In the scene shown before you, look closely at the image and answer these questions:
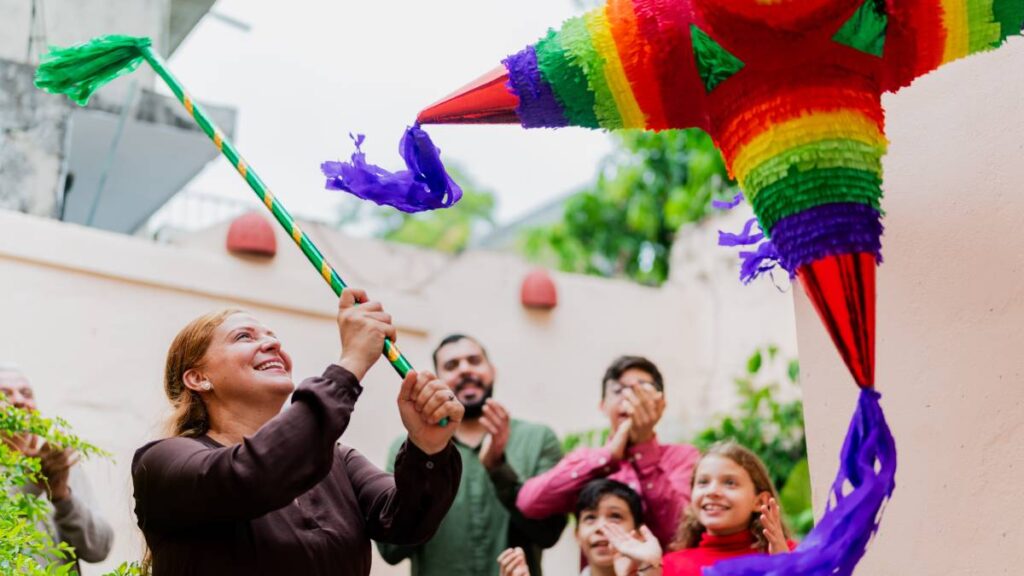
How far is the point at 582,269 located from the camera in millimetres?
10477

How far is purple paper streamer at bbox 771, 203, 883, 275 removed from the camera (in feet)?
5.83

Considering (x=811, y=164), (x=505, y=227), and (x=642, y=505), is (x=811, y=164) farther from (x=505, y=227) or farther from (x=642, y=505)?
(x=505, y=227)

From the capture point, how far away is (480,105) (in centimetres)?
208

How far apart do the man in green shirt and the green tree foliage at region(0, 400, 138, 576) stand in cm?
109

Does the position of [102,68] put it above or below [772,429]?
above

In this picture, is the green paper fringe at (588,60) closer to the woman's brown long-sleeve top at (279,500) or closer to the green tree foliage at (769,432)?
the woman's brown long-sleeve top at (279,500)

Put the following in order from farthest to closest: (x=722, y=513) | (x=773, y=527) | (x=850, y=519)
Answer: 1. (x=722, y=513)
2. (x=773, y=527)
3. (x=850, y=519)

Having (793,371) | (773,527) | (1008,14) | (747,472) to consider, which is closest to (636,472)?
(747,472)

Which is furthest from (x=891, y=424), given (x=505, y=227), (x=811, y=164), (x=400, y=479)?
(x=505, y=227)

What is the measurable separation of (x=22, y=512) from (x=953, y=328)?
6.22ft


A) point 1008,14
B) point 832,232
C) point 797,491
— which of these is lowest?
point 797,491

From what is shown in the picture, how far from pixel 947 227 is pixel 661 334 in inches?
182

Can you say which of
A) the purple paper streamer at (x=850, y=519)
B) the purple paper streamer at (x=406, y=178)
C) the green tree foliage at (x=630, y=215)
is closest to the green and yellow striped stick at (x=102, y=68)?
the purple paper streamer at (x=406, y=178)

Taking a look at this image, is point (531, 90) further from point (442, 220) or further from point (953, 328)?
point (442, 220)
